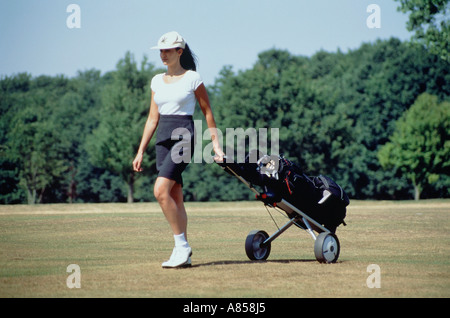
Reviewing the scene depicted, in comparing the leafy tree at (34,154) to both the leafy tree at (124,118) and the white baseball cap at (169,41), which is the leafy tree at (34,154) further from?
the white baseball cap at (169,41)

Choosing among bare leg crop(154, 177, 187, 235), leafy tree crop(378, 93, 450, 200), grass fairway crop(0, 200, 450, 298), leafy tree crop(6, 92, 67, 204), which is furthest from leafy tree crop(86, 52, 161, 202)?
bare leg crop(154, 177, 187, 235)

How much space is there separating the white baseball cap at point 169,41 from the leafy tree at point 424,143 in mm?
51801

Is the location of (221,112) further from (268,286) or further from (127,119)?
(268,286)

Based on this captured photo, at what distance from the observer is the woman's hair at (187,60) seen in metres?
9.61

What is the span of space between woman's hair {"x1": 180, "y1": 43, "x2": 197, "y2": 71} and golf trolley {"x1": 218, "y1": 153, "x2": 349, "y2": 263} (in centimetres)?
144

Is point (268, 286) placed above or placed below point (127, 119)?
below

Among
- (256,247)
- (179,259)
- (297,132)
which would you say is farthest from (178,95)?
(297,132)

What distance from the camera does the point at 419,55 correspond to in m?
67.5

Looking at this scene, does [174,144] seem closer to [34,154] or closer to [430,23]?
[430,23]

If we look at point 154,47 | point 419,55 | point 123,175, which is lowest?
point 123,175

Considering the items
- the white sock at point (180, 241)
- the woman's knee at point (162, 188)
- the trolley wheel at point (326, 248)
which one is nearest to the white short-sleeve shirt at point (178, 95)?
the woman's knee at point (162, 188)

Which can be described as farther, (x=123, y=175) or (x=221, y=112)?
(x=221, y=112)

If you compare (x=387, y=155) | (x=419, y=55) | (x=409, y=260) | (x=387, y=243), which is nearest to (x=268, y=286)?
(x=409, y=260)
